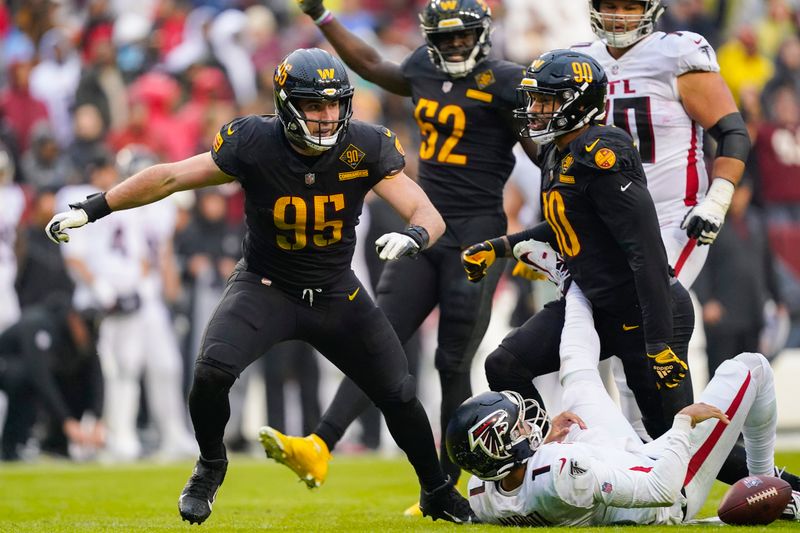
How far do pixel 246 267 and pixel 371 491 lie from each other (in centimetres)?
281

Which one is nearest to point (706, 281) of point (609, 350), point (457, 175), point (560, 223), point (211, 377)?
point (457, 175)

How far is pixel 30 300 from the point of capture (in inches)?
480

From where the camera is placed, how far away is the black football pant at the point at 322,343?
6223 millimetres

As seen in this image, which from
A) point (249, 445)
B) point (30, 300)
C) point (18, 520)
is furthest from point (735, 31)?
point (18, 520)

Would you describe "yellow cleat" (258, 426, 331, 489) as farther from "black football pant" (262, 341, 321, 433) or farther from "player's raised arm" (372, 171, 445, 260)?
"black football pant" (262, 341, 321, 433)

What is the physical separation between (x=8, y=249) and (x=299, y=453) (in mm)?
6559

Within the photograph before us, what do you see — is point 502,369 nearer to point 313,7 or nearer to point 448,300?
point 448,300

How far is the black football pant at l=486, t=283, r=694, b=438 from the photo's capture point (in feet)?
20.8

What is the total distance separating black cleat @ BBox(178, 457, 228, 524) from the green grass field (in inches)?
4.9

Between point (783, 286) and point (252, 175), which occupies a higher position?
point (252, 175)

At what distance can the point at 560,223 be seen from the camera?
6.38m

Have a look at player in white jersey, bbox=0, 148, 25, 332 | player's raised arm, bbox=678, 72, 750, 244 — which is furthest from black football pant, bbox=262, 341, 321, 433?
player's raised arm, bbox=678, 72, 750, 244

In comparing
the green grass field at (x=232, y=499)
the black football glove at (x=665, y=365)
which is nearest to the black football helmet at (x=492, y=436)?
the green grass field at (x=232, y=499)

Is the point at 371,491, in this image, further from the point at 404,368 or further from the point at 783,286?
the point at 783,286
